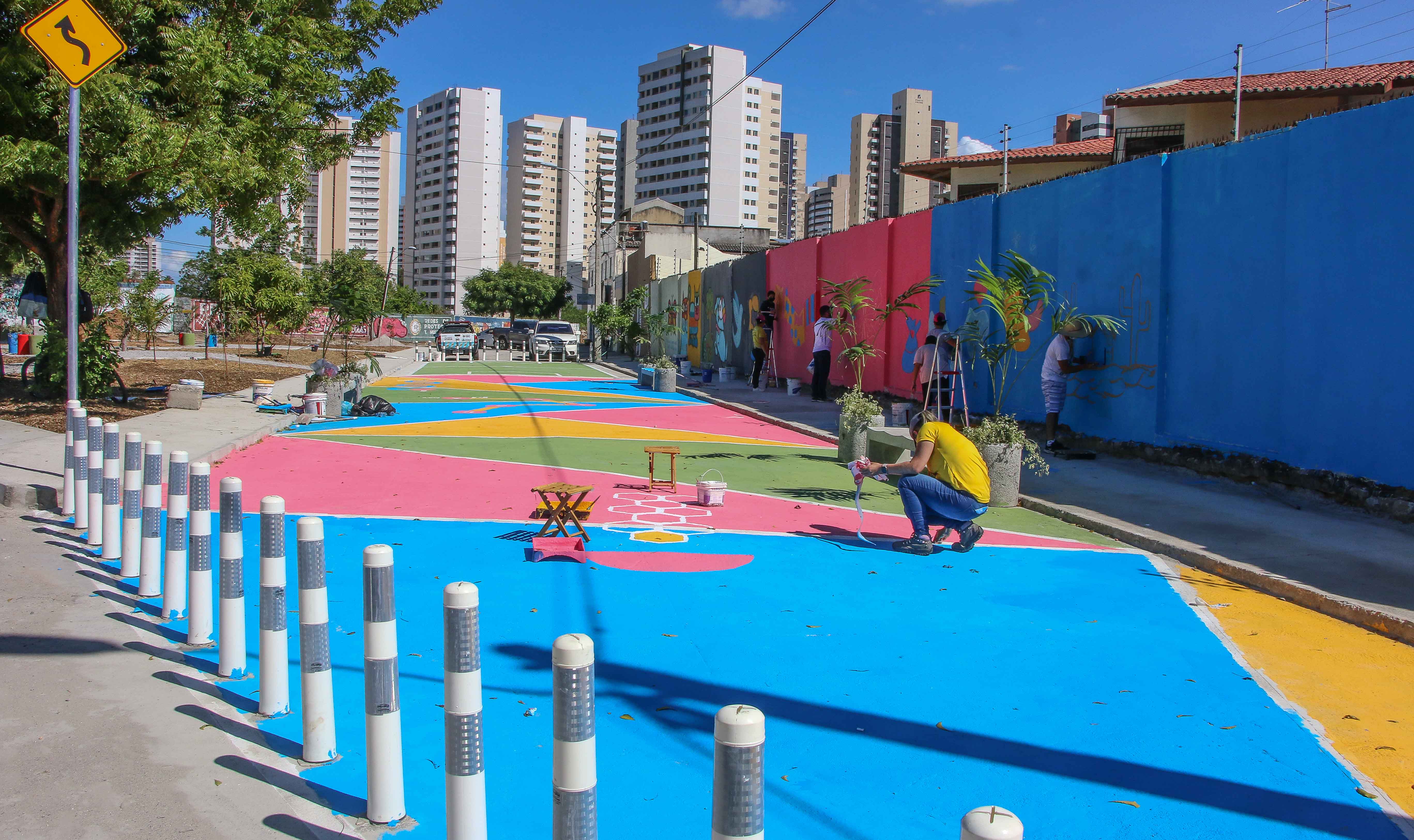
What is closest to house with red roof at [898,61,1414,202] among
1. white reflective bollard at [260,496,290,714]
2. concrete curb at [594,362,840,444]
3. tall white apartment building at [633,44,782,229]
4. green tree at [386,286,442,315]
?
concrete curb at [594,362,840,444]

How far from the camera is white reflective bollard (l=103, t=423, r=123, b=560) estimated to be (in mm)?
7082

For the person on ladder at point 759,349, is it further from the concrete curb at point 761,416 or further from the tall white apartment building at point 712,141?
the tall white apartment building at point 712,141

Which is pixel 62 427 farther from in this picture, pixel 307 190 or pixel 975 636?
pixel 975 636

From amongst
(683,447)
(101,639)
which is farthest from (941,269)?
(101,639)

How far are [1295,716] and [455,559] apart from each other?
5.42 metres

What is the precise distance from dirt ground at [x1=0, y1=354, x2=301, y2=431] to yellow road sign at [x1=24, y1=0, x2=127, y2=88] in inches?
181

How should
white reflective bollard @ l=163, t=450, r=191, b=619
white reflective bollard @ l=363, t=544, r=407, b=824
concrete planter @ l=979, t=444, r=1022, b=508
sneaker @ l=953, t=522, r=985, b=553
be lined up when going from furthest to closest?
concrete planter @ l=979, t=444, r=1022, b=508 < sneaker @ l=953, t=522, r=985, b=553 < white reflective bollard @ l=163, t=450, r=191, b=619 < white reflective bollard @ l=363, t=544, r=407, b=824

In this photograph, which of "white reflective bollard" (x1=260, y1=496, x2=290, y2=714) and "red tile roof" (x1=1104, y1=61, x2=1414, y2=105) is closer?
"white reflective bollard" (x1=260, y1=496, x2=290, y2=714)

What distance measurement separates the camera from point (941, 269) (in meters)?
18.1

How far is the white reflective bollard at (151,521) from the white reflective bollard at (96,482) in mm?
1425

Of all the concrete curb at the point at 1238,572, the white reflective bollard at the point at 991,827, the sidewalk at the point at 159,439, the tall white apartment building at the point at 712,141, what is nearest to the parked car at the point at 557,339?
the sidewalk at the point at 159,439

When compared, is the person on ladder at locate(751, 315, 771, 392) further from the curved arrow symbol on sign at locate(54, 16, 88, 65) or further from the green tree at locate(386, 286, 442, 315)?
the green tree at locate(386, 286, 442, 315)

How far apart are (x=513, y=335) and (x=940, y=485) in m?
44.5

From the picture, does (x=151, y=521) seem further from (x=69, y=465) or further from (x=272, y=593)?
(x=69, y=465)
